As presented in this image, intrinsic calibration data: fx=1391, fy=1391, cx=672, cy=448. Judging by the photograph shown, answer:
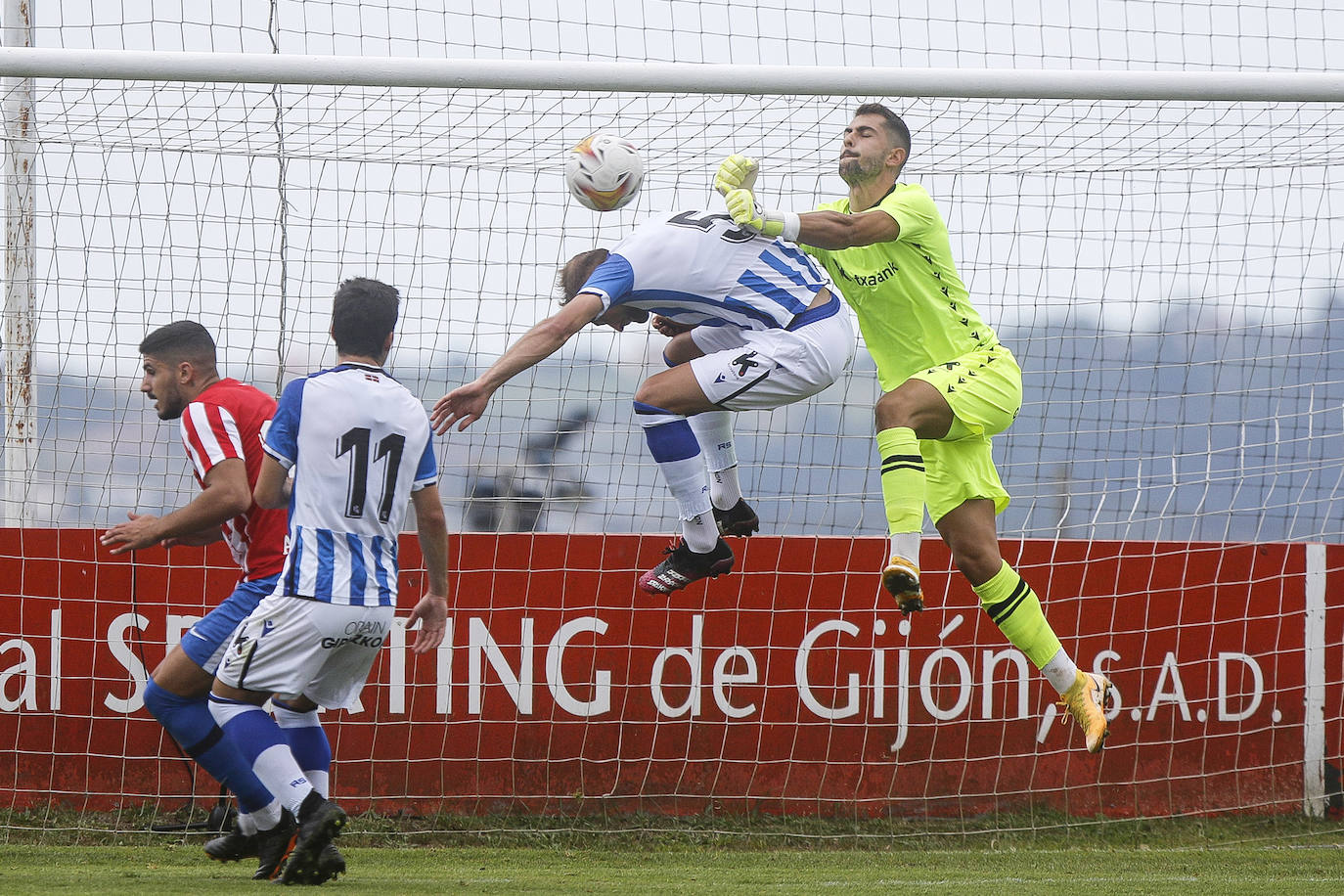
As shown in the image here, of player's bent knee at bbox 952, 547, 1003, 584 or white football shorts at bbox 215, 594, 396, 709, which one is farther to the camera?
player's bent knee at bbox 952, 547, 1003, 584

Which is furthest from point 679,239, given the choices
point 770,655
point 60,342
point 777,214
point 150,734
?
point 150,734

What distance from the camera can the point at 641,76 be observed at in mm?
5781

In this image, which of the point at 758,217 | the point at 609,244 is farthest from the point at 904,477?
the point at 609,244

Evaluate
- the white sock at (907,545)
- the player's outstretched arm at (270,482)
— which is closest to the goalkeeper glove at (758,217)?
the white sock at (907,545)

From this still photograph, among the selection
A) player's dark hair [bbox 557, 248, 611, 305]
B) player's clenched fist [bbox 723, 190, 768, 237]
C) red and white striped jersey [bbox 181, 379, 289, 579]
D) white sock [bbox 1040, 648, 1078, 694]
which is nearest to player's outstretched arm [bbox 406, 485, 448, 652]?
red and white striped jersey [bbox 181, 379, 289, 579]

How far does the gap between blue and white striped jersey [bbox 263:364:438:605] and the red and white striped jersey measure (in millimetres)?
595

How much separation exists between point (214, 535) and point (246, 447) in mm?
423

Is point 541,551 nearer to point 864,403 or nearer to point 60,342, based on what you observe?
point 864,403

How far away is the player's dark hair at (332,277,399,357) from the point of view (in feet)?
16.0

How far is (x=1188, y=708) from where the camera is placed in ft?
25.8

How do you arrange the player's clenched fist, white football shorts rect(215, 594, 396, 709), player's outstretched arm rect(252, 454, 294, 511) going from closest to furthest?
white football shorts rect(215, 594, 396, 709)
player's outstretched arm rect(252, 454, 294, 511)
the player's clenched fist

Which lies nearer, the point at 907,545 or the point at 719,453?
the point at 907,545

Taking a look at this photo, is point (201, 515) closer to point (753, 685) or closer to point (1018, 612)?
point (1018, 612)

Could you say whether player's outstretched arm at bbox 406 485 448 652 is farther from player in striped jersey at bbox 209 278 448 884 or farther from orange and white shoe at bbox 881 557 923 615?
orange and white shoe at bbox 881 557 923 615
